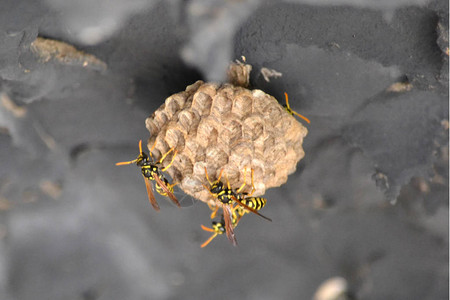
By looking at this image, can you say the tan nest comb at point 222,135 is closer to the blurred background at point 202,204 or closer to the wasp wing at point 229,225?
the wasp wing at point 229,225

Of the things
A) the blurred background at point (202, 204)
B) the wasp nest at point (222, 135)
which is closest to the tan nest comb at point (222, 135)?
the wasp nest at point (222, 135)

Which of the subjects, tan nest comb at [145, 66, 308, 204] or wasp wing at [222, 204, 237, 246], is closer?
tan nest comb at [145, 66, 308, 204]

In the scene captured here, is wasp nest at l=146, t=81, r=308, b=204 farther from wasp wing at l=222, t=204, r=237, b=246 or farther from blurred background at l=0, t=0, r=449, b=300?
blurred background at l=0, t=0, r=449, b=300

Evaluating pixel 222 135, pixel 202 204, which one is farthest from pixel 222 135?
pixel 202 204

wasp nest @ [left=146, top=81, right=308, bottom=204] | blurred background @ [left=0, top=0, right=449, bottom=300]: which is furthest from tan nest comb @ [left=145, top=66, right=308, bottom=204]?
blurred background @ [left=0, top=0, right=449, bottom=300]

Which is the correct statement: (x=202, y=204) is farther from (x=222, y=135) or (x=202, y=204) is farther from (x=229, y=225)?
(x=222, y=135)

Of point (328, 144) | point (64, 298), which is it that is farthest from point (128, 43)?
point (64, 298)

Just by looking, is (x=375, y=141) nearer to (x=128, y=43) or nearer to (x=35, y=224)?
(x=128, y=43)
